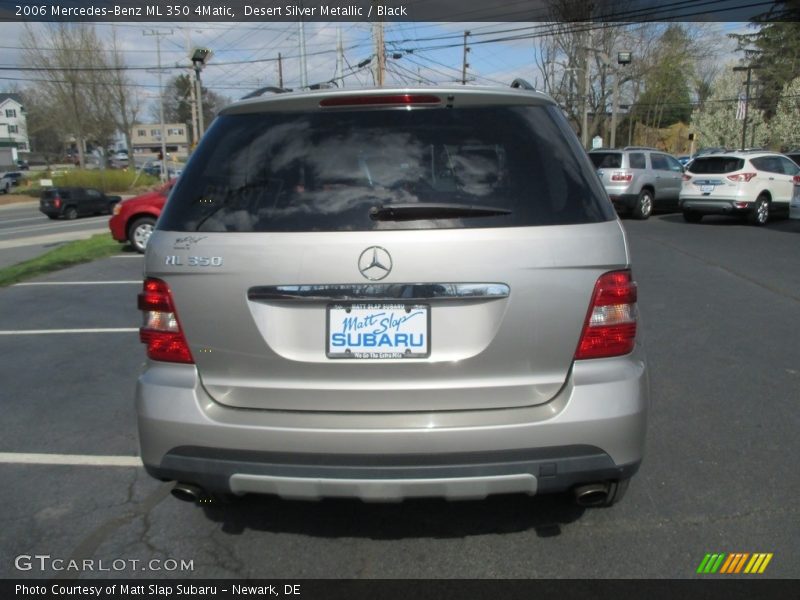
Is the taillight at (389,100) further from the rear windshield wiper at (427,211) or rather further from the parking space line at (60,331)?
the parking space line at (60,331)

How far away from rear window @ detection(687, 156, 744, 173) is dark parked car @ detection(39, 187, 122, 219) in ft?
93.8

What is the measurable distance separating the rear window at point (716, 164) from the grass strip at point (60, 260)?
13686mm

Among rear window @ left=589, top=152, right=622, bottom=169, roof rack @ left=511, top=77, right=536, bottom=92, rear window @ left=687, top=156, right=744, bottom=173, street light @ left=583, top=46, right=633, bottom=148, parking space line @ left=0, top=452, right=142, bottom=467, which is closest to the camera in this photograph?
roof rack @ left=511, top=77, right=536, bottom=92

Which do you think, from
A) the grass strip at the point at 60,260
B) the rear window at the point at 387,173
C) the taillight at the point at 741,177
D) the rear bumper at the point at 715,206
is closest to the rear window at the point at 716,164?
the taillight at the point at 741,177

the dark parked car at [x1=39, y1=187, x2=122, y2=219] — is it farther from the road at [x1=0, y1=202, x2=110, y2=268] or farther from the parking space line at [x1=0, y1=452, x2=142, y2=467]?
the parking space line at [x1=0, y1=452, x2=142, y2=467]

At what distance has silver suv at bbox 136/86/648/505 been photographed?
233 centimetres

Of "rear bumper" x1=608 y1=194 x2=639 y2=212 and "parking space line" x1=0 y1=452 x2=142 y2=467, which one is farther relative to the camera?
"rear bumper" x1=608 y1=194 x2=639 y2=212

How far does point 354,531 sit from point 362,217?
1489 mm

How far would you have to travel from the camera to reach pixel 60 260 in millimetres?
11797

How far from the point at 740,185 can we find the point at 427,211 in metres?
15.9

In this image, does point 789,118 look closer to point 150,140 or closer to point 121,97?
point 121,97

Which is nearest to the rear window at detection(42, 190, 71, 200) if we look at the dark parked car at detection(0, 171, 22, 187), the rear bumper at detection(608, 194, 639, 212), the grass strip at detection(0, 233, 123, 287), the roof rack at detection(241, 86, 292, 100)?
the grass strip at detection(0, 233, 123, 287)
